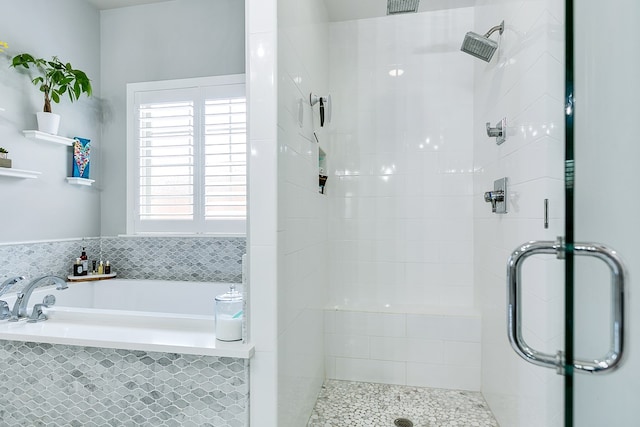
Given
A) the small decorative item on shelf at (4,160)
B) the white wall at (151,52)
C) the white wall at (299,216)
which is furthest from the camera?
the white wall at (151,52)

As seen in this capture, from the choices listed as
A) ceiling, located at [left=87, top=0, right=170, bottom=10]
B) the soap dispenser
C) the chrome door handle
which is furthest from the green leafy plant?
the chrome door handle

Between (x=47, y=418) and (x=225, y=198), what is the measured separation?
1.72 m

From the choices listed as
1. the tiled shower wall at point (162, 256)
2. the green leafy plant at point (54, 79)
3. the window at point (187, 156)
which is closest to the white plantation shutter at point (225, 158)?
the window at point (187, 156)

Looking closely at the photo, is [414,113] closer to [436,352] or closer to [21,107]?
[436,352]

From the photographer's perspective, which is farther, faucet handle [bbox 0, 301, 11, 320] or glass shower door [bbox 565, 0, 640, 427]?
faucet handle [bbox 0, 301, 11, 320]

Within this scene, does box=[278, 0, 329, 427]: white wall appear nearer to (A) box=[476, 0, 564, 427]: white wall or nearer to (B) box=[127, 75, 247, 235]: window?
(B) box=[127, 75, 247, 235]: window

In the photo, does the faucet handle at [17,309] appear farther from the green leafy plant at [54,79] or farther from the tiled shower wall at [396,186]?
the tiled shower wall at [396,186]

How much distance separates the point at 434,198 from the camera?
266 cm

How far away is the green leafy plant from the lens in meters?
2.47

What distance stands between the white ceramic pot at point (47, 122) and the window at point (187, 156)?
583 mm

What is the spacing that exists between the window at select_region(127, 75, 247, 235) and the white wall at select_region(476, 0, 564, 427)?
1.82 meters

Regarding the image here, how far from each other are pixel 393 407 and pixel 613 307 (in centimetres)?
192

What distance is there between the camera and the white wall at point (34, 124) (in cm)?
231

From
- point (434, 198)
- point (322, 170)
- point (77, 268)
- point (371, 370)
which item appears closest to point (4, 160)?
point (77, 268)
